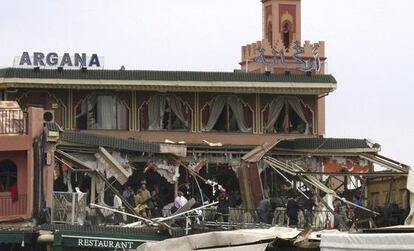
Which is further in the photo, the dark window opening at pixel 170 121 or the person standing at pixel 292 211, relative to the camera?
the dark window opening at pixel 170 121

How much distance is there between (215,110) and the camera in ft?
164

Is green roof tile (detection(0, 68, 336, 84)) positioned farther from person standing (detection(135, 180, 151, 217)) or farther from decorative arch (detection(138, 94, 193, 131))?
person standing (detection(135, 180, 151, 217))

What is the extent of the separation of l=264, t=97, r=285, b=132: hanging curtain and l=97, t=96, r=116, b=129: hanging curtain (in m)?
5.07

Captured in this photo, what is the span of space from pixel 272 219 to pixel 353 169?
11827mm

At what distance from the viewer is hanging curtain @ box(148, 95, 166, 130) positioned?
49.4m

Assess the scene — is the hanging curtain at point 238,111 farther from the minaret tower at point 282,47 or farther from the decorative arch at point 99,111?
the minaret tower at point 282,47

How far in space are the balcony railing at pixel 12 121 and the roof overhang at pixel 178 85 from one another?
8.10 m

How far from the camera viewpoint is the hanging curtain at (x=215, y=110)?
4975 centimetres

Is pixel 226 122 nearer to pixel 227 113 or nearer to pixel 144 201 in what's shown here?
pixel 227 113

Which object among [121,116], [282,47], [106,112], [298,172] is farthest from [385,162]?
[282,47]

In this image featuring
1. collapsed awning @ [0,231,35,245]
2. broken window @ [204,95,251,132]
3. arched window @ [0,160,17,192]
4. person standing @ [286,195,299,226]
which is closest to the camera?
person standing @ [286,195,299,226]

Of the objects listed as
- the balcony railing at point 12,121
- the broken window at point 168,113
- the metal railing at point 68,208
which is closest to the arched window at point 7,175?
the balcony railing at point 12,121

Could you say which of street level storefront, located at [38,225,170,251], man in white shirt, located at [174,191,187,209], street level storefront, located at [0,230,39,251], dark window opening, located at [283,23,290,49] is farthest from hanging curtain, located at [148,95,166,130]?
dark window opening, located at [283,23,290,49]

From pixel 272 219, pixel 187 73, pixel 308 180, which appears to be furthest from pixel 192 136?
pixel 272 219
